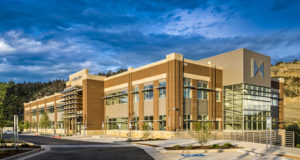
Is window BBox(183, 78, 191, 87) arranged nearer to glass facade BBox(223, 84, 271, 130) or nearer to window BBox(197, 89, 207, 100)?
window BBox(197, 89, 207, 100)

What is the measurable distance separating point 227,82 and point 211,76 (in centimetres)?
356

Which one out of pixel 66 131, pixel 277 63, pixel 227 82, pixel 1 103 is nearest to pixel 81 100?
pixel 66 131

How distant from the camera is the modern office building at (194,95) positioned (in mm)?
44062

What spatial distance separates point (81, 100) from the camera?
6644 cm

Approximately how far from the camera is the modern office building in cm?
4406

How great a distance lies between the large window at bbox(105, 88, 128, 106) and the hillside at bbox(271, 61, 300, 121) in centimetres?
8358

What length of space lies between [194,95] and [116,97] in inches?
801

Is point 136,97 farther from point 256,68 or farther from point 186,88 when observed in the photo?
point 256,68

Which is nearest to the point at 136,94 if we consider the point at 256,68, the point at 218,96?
the point at 218,96

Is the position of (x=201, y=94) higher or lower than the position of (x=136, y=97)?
higher

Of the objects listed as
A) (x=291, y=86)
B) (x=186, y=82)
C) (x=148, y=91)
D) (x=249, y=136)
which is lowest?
(x=249, y=136)

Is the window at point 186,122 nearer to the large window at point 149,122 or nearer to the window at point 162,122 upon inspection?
the window at point 162,122

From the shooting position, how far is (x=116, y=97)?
59281mm

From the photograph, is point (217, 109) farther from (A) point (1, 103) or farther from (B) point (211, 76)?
(A) point (1, 103)
